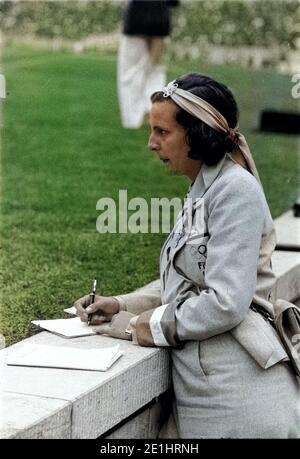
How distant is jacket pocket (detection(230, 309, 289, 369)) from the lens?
3.64 metres

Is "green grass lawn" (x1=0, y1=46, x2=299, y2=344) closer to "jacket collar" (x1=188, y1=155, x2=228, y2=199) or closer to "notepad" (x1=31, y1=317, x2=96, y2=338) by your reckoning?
"notepad" (x1=31, y1=317, x2=96, y2=338)

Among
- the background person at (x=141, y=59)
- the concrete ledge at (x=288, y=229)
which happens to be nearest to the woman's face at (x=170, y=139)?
the concrete ledge at (x=288, y=229)

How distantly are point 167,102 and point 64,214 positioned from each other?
348 centimetres

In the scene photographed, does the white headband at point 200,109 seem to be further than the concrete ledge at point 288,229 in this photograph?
No

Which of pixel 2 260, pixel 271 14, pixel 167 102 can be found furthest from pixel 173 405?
pixel 271 14

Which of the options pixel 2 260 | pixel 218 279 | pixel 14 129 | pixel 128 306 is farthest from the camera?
pixel 14 129

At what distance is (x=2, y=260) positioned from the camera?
5.81 m

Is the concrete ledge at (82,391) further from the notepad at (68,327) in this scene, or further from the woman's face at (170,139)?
the woman's face at (170,139)

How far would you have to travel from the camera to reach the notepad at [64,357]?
3.64 m

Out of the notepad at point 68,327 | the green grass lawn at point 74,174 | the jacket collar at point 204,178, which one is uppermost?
the jacket collar at point 204,178

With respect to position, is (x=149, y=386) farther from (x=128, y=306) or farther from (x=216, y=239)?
(x=216, y=239)

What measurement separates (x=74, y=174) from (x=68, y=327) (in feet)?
15.4

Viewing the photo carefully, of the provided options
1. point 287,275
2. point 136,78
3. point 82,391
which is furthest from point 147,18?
point 82,391

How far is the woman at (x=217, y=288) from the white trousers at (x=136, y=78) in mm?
7227
